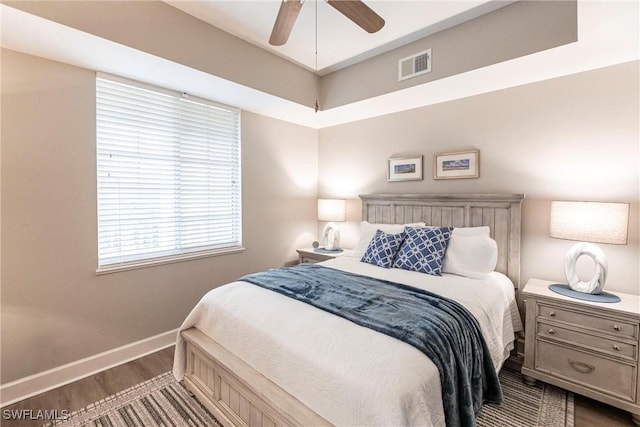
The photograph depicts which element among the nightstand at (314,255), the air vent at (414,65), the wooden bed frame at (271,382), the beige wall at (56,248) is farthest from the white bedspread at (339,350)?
the air vent at (414,65)

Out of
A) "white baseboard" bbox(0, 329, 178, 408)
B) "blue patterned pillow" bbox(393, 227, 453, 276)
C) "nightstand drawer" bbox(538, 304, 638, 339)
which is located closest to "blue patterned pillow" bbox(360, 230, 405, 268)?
"blue patterned pillow" bbox(393, 227, 453, 276)

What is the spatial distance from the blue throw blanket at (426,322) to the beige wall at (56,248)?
4.32 feet

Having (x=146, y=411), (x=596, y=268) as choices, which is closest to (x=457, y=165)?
(x=596, y=268)

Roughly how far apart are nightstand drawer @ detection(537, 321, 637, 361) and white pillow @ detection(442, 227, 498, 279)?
0.52 metres

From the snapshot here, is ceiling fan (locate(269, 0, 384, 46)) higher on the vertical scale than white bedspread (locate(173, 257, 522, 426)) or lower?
higher

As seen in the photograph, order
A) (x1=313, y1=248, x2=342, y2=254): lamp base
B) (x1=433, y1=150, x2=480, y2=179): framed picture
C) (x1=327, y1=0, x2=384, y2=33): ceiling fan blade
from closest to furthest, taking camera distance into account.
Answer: (x1=327, y1=0, x2=384, y2=33): ceiling fan blade < (x1=433, y1=150, x2=480, y2=179): framed picture < (x1=313, y1=248, x2=342, y2=254): lamp base

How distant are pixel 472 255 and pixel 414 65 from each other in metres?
1.79

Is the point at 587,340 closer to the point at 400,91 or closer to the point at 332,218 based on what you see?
the point at 400,91

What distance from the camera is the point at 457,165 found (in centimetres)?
292

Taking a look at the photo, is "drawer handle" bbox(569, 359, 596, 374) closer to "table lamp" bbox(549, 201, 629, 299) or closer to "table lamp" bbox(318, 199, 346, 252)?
"table lamp" bbox(549, 201, 629, 299)

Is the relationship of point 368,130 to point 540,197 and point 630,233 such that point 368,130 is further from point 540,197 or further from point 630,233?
point 630,233

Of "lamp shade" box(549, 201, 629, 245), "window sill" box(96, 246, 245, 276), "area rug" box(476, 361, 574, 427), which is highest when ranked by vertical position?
"lamp shade" box(549, 201, 629, 245)

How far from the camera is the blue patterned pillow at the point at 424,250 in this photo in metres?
2.41

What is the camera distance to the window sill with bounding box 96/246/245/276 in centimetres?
241
